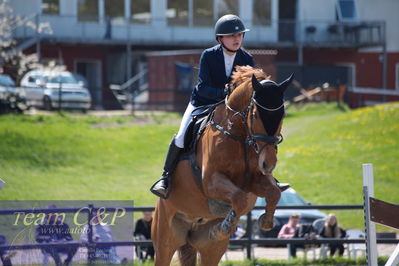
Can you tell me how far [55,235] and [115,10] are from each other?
25.4 meters

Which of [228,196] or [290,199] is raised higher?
A: [228,196]

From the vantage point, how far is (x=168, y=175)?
7.66 meters

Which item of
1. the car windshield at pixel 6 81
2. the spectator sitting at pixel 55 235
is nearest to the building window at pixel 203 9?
the car windshield at pixel 6 81

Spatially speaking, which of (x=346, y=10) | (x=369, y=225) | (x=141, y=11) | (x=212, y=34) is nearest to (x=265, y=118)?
(x=369, y=225)

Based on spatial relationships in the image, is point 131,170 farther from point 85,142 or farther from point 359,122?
point 359,122

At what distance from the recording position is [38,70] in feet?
87.3

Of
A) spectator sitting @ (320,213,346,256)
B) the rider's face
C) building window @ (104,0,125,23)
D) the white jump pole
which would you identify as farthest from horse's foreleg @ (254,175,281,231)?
building window @ (104,0,125,23)

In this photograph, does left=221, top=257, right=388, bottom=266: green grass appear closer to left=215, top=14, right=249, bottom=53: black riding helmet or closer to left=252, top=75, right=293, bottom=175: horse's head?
left=215, top=14, right=249, bottom=53: black riding helmet

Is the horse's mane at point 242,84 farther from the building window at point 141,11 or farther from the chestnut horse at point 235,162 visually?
the building window at point 141,11

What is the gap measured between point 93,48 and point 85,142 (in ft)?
49.9

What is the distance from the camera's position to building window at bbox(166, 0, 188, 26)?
3544cm

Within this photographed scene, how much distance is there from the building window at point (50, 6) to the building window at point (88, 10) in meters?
1.09

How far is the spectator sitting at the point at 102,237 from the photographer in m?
10.1

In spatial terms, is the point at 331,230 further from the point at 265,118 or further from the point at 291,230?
the point at 265,118
